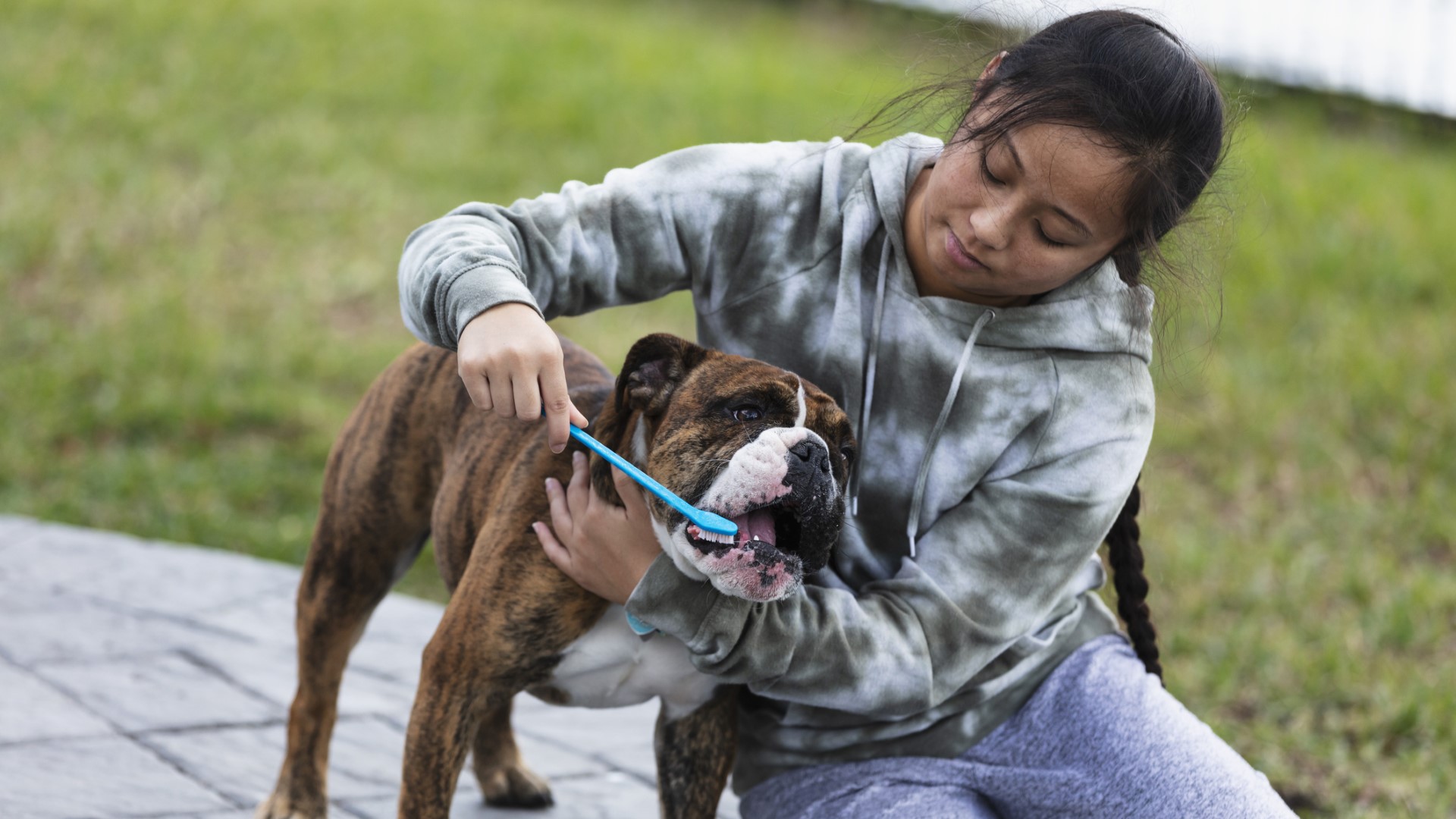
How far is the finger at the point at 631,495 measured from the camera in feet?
8.80

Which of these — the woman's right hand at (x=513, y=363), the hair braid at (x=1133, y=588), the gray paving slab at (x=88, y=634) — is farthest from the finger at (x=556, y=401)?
the gray paving slab at (x=88, y=634)

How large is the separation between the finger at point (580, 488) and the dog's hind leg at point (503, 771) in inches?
42.8

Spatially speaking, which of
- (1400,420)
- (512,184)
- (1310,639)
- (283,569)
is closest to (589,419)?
(283,569)

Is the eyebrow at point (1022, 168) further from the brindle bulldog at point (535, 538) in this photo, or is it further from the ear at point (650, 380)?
the ear at point (650, 380)

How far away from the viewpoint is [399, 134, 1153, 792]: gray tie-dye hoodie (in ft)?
9.22

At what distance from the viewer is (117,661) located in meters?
4.29

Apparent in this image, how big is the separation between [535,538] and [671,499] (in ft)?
1.47

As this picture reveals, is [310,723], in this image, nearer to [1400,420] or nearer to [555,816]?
[555,816]

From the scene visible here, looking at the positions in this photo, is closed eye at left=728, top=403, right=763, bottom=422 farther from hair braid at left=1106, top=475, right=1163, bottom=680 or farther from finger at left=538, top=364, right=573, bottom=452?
hair braid at left=1106, top=475, right=1163, bottom=680

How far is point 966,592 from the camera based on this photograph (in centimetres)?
285

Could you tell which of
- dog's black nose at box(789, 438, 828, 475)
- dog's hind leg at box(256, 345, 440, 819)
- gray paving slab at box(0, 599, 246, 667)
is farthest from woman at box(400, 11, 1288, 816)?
gray paving slab at box(0, 599, 246, 667)

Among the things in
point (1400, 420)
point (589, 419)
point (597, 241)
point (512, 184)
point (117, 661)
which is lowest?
point (1400, 420)

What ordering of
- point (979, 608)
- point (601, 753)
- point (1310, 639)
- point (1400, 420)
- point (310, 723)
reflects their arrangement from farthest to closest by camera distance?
point (1400, 420) → point (1310, 639) → point (601, 753) → point (310, 723) → point (979, 608)

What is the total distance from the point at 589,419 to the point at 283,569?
301 cm
